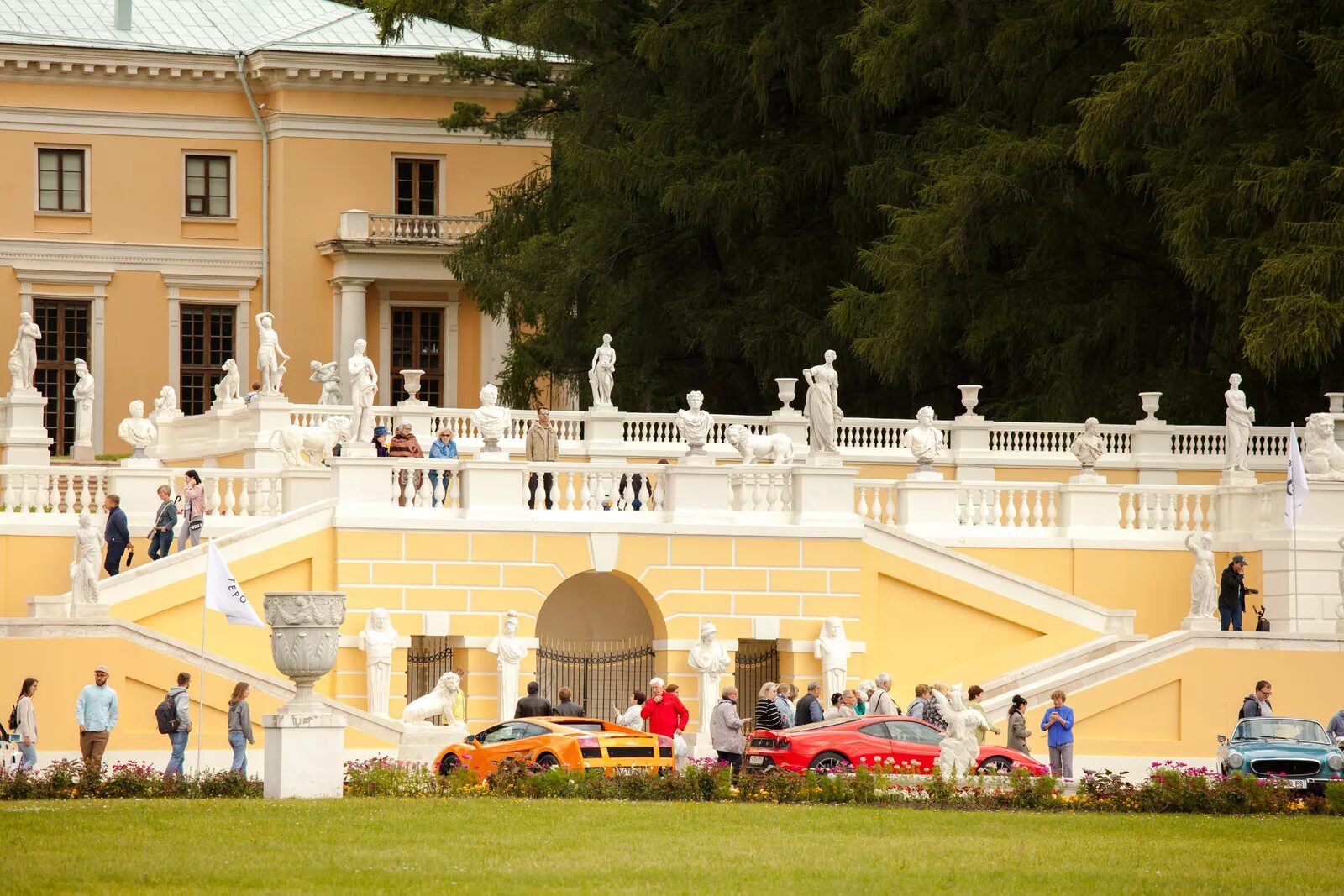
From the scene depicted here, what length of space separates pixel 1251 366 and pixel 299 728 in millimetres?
21831

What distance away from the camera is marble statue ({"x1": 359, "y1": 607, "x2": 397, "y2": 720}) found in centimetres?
2877

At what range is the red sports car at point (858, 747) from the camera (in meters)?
24.6

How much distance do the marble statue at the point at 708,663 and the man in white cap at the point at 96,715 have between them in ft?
26.2

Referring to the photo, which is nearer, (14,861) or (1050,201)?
(14,861)

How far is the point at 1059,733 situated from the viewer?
25.7m

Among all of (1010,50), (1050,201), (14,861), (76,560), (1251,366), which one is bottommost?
(14,861)

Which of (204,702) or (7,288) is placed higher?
(7,288)

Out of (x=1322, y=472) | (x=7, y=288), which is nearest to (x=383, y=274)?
(x=7, y=288)

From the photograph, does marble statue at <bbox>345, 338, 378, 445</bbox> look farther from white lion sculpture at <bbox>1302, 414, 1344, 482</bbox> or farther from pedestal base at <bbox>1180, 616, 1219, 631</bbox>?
white lion sculpture at <bbox>1302, 414, 1344, 482</bbox>

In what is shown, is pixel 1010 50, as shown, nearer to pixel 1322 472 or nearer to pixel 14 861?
pixel 1322 472

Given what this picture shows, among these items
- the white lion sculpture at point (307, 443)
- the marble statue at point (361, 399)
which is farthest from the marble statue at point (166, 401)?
→ the marble statue at point (361, 399)

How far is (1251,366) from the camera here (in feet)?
127

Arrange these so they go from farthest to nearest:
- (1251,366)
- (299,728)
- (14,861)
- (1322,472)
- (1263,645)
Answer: (1251,366), (1322,472), (1263,645), (299,728), (14,861)

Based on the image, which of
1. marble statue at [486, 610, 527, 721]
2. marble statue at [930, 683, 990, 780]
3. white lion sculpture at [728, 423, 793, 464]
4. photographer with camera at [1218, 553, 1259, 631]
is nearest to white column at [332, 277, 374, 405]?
white lion sculpture at [728, 423, 793, 464]
